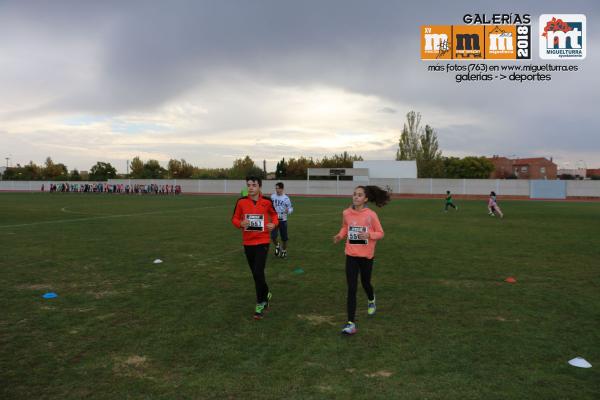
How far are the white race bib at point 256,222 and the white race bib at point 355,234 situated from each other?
139 cm

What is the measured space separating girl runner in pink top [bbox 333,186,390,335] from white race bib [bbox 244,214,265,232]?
1.23 m

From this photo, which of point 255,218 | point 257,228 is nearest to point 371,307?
point 257,228

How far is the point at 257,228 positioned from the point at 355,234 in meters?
1.55

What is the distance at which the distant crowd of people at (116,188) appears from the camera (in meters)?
63.7

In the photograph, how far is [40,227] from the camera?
18.4m

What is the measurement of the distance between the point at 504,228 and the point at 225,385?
57.1 ft

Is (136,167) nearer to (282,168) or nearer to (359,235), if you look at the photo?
(282,168)

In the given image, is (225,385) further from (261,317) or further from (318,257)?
(318,257)

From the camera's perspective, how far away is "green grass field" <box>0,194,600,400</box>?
4.24 meters

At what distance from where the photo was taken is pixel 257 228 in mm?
6504

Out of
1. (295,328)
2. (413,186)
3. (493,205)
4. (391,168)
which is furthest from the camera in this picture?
(391,168)

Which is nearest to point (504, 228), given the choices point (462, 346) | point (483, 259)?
point (483, 259)

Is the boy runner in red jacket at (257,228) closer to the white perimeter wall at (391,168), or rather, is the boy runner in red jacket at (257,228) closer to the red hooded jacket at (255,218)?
the red hooded jacket at (255,218)
